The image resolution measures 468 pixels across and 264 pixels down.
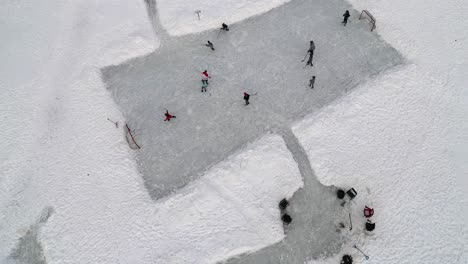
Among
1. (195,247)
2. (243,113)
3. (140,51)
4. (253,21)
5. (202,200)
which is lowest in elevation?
(195,247)

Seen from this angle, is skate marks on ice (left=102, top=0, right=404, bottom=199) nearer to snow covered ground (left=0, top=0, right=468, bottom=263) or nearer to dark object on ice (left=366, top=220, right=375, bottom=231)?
snow covered ground (left=0, top=0, right=468, bottom=263)

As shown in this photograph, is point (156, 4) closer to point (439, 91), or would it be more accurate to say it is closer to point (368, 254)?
point (439, 91)

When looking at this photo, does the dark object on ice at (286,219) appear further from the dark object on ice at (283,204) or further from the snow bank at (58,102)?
the snow bank at (58,102)

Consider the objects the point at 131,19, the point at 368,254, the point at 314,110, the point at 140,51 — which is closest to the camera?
the point at 368,254

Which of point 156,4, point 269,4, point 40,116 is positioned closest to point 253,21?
point 269,4

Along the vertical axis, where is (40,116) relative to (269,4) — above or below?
below

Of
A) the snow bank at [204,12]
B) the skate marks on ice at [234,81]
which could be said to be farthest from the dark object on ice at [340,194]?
the snow bank at [204,12]

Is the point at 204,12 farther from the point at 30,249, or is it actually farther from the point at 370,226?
the point at 30,249

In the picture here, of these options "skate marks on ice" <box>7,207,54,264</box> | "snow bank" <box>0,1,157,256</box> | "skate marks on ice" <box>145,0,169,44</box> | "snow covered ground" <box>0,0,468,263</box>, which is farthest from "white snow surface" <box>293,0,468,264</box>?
"skate marks on ice" <box>7,207,54,264</box>
